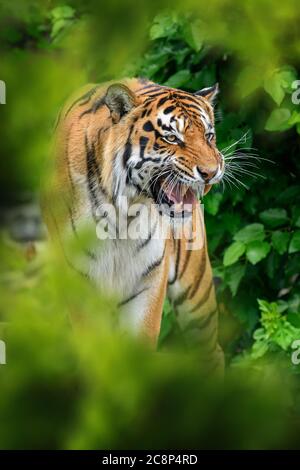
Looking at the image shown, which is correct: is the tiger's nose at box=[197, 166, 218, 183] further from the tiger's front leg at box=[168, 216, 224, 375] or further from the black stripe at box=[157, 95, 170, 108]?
the tiger's front leg at box=[168, 216, 224, 375]

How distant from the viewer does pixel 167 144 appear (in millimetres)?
2766

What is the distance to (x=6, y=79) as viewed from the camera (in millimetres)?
745

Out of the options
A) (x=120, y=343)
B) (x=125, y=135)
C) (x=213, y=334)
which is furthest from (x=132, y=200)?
(x=120, y=343)

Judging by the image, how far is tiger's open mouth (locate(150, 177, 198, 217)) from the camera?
9.03 ft

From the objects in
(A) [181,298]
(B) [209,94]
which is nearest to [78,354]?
(B) [209,94]

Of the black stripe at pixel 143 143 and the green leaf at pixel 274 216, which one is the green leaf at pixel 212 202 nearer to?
the green leaf at pixel 274 216

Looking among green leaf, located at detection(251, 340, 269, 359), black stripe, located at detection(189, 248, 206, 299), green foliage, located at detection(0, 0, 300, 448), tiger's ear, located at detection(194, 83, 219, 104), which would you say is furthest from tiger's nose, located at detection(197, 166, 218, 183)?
green foliage, located at detection(0, 0, 300, 448)

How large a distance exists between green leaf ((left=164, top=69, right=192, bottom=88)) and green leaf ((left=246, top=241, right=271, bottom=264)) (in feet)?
2.45

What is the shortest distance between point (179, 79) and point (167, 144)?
39.4 inches

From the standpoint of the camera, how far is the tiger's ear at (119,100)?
267 cm

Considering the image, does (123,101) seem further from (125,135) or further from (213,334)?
(213,334)

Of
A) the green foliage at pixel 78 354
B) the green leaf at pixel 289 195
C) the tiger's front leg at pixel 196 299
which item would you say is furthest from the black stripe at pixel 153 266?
the green foliage at pixel 78 354

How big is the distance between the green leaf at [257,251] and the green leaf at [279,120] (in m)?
0.50

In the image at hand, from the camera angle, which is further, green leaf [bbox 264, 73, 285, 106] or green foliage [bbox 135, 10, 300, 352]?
green foliage [bbox 135, 10, 300, 352]
